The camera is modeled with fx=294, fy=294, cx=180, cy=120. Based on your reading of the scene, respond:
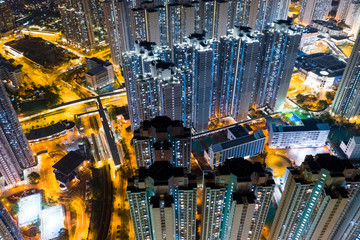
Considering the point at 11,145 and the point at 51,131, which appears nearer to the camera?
the point at 11,145

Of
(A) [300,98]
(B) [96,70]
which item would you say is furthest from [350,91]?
(B) [96,70]

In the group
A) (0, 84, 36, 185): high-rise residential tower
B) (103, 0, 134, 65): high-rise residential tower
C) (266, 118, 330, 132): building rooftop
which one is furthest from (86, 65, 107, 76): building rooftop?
(266, 118, 330, 132): building rooftop

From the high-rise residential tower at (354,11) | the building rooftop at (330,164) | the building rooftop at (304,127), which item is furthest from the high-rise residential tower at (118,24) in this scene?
the high-rise residential tower at (354,11)

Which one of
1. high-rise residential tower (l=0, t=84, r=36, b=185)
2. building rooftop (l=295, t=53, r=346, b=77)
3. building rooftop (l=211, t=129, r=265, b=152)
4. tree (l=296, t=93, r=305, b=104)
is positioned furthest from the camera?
building rooftop (l=295, t=53, r=346, b=77)

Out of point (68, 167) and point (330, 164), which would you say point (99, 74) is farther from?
point (330, 164)

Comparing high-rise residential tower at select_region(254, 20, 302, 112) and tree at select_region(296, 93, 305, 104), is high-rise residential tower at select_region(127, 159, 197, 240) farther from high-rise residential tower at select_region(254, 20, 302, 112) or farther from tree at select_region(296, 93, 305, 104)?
tree at select_region(296, 93, 305, 104)

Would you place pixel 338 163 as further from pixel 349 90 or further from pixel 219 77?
pixel 349 90
